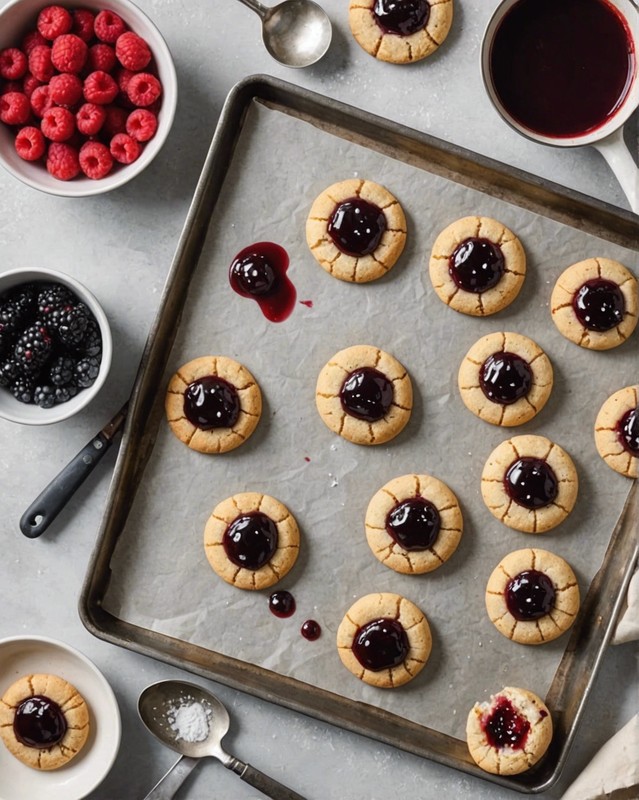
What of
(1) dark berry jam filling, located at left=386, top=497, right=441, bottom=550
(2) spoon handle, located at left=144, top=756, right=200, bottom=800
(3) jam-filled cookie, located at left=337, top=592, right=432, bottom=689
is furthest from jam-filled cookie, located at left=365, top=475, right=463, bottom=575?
(2) spoon handle, located at left=144, top=756, right=200, bottom=800

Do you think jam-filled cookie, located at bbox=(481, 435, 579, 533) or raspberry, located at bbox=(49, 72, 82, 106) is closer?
raspberry, located at bbox=(49, 72, 82, 106)

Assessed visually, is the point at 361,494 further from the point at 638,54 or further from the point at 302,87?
the point at 638,54

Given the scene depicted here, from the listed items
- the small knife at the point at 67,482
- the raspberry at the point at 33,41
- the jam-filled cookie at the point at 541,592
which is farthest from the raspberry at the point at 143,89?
the jam-filled cookie at the point at 541,592

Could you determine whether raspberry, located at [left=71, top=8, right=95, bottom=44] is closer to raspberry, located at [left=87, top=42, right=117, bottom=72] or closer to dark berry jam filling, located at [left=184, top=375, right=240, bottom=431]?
raspberry, located at [left=87, top=42, right=117, bottom=72]

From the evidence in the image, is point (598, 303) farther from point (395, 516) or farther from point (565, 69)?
point (395, 516)

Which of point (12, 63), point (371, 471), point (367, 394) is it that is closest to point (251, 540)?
point (371, 471)
